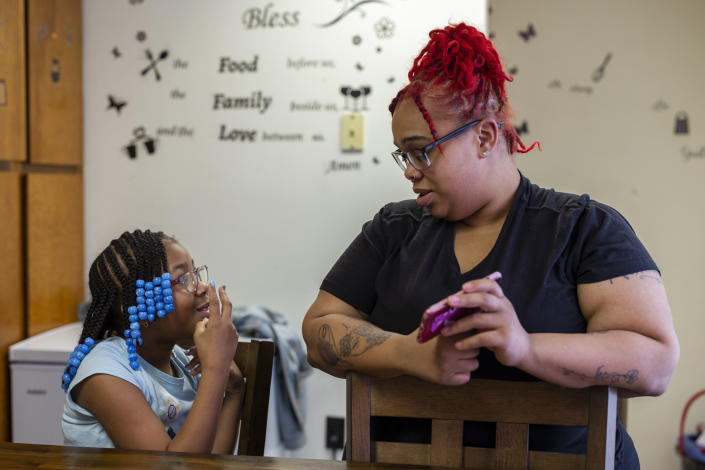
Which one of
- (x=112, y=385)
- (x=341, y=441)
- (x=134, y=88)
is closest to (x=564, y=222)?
(x=112, y=385)

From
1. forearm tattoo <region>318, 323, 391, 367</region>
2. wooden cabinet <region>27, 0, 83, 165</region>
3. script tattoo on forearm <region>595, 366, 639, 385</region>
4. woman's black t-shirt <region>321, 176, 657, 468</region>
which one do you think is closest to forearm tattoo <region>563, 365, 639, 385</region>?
script tattoo on forearm <region>595, 366, 639, 385</region>

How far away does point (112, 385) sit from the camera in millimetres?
1315

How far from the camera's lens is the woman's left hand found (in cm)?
100

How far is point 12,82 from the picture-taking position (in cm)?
239

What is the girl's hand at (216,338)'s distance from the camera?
135 centimetres

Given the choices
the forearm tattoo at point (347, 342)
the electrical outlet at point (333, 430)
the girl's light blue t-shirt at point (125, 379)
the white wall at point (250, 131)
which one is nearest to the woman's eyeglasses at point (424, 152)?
the forearm tattoo at point (347, 342)

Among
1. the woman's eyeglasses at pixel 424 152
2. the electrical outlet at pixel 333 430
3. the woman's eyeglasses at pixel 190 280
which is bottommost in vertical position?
the electrical outlet at pixel 333 430

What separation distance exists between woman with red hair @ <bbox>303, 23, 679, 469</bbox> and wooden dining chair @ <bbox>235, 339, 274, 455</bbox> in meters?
0.18

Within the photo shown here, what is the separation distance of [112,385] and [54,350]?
121 cm

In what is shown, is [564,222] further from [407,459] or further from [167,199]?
[167,199]

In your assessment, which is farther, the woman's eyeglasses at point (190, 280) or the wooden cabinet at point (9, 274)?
the wooden cabinet at point (9, 274)

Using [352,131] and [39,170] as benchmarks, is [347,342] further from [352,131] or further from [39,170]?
[39,170]

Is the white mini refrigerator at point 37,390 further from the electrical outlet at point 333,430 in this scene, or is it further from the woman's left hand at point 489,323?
the woman's left hand at point 489,323

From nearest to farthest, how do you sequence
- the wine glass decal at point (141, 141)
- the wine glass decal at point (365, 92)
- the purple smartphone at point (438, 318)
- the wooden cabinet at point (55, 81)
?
1. the purple smartphone at point (438, 318)
2. the wooden cabinet at point (55, 81)
3. the wine glass decal at point (365, 92)
4. the wine glass decal at point (141, 141)
